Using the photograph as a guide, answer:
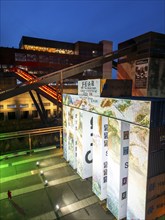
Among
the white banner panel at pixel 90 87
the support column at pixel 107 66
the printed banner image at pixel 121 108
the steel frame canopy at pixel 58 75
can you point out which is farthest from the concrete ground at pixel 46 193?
the support column at pixel 107 66

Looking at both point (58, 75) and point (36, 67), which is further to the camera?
point (36, 67)

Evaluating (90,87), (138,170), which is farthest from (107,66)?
(138,170)

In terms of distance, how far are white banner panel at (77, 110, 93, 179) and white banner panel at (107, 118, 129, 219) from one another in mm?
1763

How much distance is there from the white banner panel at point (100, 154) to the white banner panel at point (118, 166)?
1.68 feet

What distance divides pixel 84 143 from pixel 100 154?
1213 mm

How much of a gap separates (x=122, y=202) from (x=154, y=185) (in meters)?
1.36

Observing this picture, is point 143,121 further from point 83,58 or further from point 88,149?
point 83,58

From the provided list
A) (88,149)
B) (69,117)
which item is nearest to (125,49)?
(69,117)

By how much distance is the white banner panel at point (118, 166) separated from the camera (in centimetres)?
429

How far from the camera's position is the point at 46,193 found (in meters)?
5.84

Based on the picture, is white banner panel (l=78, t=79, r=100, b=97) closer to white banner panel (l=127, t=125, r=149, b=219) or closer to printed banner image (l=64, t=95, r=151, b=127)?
printed banner image (l=64, t=95, r=151, b=127)

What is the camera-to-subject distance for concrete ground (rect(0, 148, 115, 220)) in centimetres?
489

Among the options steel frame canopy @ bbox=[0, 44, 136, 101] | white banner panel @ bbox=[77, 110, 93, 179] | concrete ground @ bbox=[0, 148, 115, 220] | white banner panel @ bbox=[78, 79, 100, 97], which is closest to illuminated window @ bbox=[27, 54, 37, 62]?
steel frame canopy @ bbox=[0, 44, 136, 101]

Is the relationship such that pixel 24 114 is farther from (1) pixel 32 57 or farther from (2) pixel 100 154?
(2) pixel 100 154
